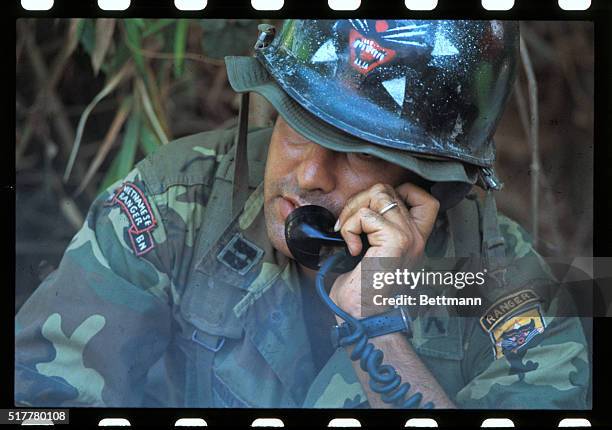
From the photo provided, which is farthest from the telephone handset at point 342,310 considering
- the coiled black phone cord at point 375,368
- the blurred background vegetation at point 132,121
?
the blurred background vegetation at point 132,121

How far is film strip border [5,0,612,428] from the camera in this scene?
103 inches

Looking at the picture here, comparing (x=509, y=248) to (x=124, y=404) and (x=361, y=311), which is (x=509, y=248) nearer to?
(x=361, y=311)

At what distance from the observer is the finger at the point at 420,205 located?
252cm

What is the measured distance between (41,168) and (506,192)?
Answer: 119 cm

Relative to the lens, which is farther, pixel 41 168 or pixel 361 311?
pixel 41 168

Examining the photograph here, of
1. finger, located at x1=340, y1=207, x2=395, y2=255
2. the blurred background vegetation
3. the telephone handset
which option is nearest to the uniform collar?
the telephone handset

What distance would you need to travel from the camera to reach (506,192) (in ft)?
9.14

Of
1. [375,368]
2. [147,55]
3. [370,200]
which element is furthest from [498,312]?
[147,55]

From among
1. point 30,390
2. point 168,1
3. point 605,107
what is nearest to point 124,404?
point 30,390

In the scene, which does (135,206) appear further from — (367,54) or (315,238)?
(367,54)

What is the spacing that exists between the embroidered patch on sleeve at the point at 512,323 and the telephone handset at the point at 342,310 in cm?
22

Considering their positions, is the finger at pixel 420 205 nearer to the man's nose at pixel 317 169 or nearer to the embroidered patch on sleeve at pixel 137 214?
the man's nose at pixel 317 169

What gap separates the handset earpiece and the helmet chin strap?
0.17m

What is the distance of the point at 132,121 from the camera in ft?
9.39
